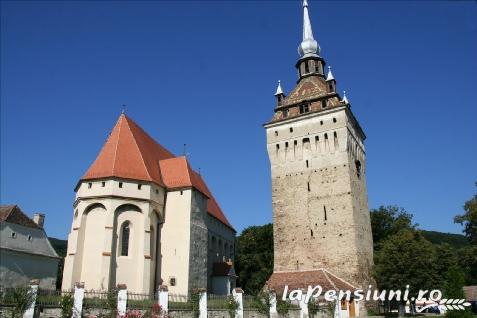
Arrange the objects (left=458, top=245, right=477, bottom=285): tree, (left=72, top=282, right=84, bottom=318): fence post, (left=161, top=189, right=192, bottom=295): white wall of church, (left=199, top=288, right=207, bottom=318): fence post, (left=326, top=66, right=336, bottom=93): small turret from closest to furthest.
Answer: (left=72, top=282, right=84, bottom=318): fence post → (left=199, top=288, right=207, bottom=318): fence post → (left=161, top=189, right=192, bottom=295): white wall of church → (left=458, top=245, right=477, bottom=285): tree → (left=326, top=66, right=336, bottom=93): small turret

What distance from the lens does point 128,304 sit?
19.0 metres

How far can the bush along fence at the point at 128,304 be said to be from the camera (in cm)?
1692

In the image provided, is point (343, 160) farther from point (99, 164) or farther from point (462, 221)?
point (99, 164)

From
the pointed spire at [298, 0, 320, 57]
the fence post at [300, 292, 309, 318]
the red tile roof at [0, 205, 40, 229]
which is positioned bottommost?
the fence post at [300, 292, 309, 318]

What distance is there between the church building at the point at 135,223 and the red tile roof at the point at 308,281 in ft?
17.5

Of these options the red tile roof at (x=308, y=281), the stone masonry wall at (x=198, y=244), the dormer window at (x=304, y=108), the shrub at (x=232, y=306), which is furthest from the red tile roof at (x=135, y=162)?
the dormer window at (x=304, y=108)

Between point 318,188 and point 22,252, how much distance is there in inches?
834

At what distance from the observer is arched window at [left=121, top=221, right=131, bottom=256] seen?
27.0m

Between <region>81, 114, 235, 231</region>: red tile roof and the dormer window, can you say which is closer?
<region>81, 114, 235, 231</region>: red tile roof

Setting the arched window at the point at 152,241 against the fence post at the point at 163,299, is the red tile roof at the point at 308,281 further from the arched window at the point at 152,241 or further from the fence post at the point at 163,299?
the fence post at the point at 163,299

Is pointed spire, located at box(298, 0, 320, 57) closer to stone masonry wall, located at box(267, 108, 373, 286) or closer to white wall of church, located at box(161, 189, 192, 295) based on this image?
stone masonry wall, located at box(267, 108, 373, 286)

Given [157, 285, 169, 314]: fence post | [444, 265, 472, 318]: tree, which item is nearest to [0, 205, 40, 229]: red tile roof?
[157, 285, 169, 314]: fence post

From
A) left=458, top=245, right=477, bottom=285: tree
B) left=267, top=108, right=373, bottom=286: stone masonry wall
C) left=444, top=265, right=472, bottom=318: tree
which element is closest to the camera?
left=444, top=265, right=472, bottom=318: tree

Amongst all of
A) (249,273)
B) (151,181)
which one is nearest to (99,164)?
(151,181)
